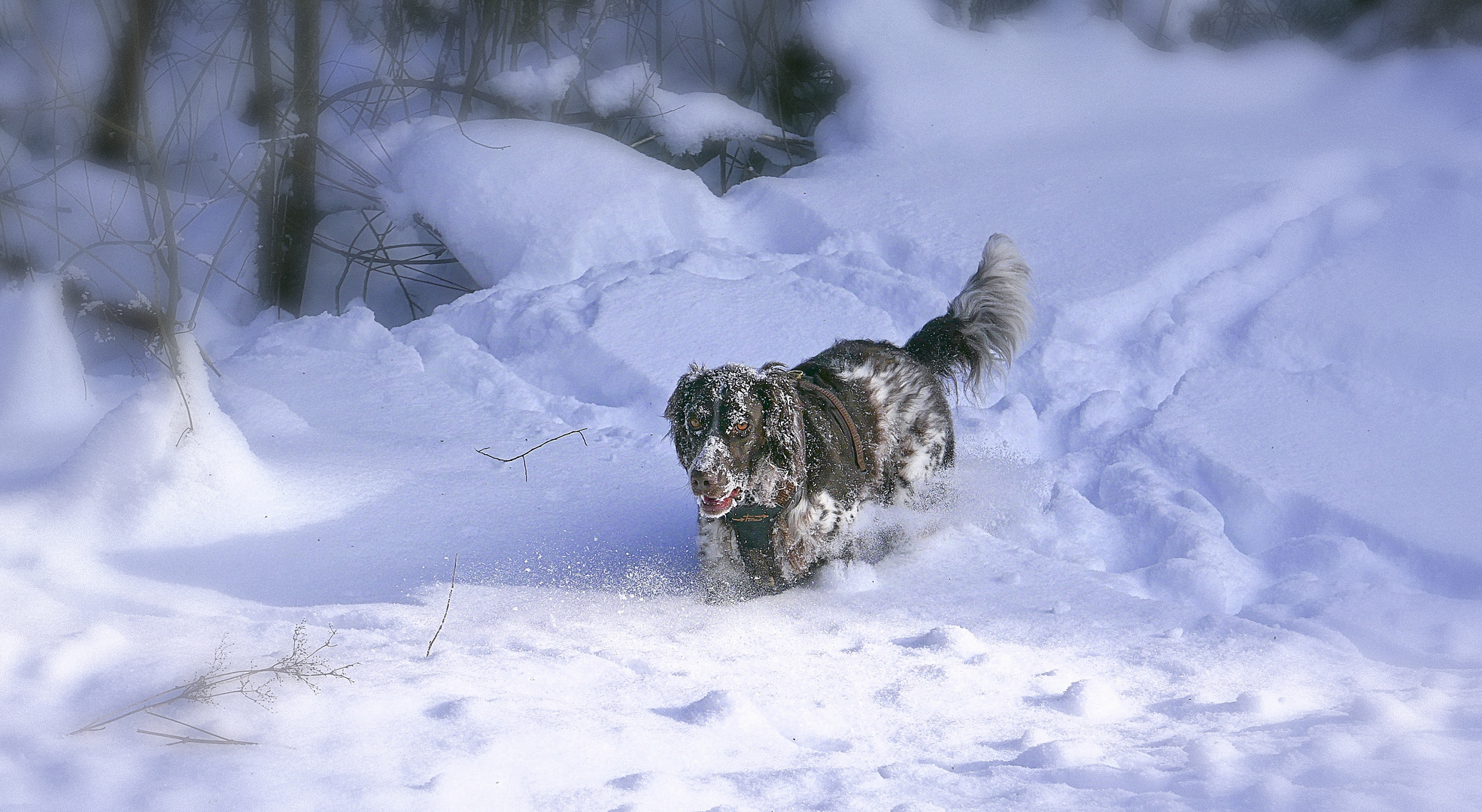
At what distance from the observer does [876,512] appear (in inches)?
152

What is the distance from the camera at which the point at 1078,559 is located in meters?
3.48

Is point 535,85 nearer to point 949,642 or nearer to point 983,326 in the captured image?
point 983,326

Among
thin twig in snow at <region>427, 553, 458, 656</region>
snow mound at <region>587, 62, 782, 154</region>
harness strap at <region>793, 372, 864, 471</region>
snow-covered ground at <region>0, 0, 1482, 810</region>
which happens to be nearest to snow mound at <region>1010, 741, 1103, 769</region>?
snow-covered ground at <region>0, 0, 1482, 810</region>

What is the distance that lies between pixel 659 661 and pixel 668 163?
5015 millimetres

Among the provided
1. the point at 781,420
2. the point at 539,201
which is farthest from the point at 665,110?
the point at 781,420

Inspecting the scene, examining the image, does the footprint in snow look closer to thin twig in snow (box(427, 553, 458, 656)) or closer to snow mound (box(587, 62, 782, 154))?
thin twig in snow (box(427, 553, 458, 656))

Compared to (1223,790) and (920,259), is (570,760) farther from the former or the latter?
(920,259)

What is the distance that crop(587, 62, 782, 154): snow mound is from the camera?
6957 millimetres

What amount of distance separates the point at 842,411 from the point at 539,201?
303 centimetres

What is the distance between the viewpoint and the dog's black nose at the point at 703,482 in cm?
297

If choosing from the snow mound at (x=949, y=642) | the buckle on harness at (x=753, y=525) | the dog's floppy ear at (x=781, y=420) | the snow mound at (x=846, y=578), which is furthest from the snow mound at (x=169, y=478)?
the snow mound at (x=949, y=642)

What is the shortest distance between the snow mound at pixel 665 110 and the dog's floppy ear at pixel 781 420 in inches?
161

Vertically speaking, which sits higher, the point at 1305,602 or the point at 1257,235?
the point at 1257,235

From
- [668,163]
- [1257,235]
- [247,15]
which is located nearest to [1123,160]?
[1257,235]
